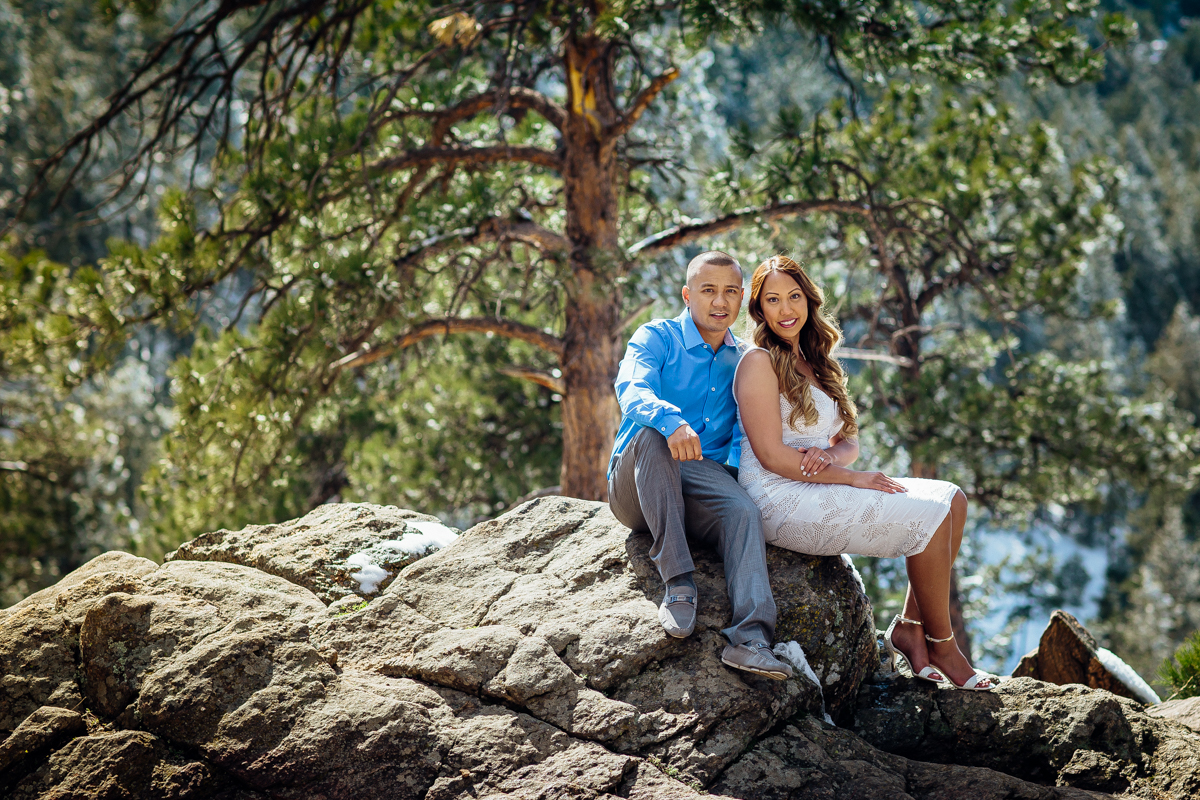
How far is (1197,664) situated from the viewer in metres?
3.94

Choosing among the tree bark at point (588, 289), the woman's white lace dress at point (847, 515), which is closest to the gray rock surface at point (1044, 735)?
the woman's white lace dress at point (847, 515)

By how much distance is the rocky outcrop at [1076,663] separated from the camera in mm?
3777

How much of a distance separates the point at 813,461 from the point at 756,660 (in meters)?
0.80

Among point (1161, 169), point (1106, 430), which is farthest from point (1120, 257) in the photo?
point (1106, 430)

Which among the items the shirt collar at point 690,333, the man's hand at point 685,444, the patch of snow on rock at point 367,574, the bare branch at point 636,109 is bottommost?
the patch of snow on rock at point 367,574

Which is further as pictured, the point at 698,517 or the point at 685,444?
the point at 698,517

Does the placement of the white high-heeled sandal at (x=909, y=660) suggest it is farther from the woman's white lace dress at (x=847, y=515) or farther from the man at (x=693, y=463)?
the man at (x=693, y=463)

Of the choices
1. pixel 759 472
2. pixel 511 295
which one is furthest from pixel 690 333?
pixel 511 295

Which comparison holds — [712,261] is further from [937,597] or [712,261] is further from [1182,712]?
[1182,712]

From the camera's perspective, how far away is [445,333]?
604cm

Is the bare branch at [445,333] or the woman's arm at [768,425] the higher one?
the bare branch at [445,333]

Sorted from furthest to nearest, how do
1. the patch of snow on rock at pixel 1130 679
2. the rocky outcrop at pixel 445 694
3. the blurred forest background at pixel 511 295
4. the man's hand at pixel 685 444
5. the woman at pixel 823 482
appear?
the blurred forest background at pixel 511 295, the patch of snow on rock at pixel 1130 679, the woman at pixel 823 482, the man's hand at pixel 685 444, the rocky outcrop at pixel 445 694

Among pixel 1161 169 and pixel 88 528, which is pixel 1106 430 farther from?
pixel 1161 169

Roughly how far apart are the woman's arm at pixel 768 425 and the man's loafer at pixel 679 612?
592mm
